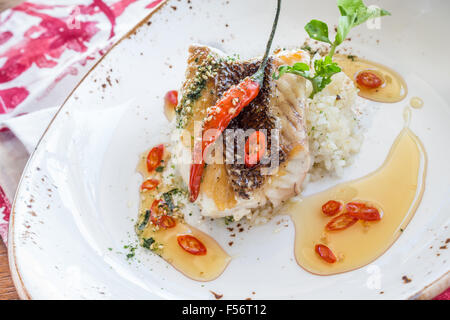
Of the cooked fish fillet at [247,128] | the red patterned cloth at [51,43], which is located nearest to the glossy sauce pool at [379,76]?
the cooked fish fillet at [247,128]

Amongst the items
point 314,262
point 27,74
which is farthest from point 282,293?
point 27,74

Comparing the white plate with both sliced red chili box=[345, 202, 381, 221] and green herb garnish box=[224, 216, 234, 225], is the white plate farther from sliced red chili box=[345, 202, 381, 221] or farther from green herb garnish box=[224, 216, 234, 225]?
sliced red chili box=[345, 202, 381, 221]

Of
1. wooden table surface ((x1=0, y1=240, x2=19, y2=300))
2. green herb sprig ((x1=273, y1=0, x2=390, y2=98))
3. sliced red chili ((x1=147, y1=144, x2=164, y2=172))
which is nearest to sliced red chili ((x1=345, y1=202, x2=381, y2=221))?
green herb sprig ((x1=273, y1=0, x2=390, y2=98))

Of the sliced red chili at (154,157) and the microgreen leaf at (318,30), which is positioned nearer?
the microgreen leaf at (318,30)

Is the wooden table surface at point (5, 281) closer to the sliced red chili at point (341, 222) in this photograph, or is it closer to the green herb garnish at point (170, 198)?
the green herb garnish at point (170, 198)

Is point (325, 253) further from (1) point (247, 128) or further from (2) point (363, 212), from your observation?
(1) point (247, 128)

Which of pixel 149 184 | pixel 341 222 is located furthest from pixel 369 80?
pixel 149 184

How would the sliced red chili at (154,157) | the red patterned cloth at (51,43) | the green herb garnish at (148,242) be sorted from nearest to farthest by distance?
the green herb garnish at (148,242) < the sliced red chili at (154,157) < the red patterned cloth at (51,43)
